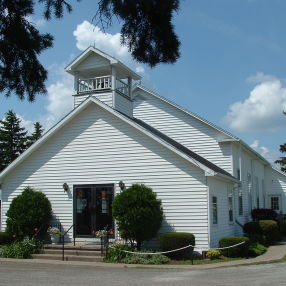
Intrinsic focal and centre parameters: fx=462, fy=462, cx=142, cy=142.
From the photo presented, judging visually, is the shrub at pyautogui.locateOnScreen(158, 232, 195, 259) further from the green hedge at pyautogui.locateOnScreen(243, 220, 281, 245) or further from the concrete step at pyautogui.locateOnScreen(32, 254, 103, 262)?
the green hedge at pyautogui.locateOnScreen(243, 220, 281, 245)

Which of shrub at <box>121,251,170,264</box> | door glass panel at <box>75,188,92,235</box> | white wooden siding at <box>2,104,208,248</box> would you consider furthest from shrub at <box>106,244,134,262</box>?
door glass panel at <box>75,188,92,235</box>

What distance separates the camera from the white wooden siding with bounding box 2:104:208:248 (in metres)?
18.9

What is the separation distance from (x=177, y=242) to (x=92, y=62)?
1007 cm

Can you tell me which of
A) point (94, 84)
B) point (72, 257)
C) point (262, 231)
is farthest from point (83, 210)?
point (262, 231)

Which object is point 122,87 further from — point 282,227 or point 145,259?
point 282,227

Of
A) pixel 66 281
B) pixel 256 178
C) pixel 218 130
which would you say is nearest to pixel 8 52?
pixel 66 281

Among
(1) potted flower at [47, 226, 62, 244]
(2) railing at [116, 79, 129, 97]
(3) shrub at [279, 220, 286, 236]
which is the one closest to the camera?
(1) potted flower at [47, 226, 62, 244]

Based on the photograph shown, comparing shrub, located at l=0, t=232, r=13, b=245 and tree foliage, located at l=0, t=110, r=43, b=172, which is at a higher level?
tree foliage, located at l=0, t=110, r=43, b=172

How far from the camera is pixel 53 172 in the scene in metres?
21.5

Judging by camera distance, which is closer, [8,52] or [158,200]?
[8,52]

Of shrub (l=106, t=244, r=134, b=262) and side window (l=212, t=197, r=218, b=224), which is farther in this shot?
side window (l=212, t=197, r=218, b=224)

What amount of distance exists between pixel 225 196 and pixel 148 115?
741cm

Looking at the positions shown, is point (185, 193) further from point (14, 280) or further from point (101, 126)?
point (14, 280)

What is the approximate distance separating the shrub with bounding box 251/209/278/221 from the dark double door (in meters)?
11.3
